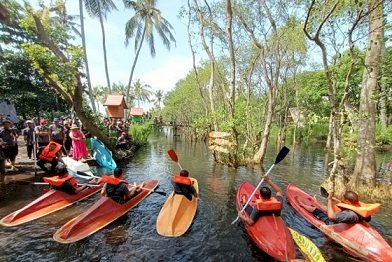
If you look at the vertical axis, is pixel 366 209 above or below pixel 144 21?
below

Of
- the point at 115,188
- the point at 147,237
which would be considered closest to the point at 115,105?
the point at 115,188

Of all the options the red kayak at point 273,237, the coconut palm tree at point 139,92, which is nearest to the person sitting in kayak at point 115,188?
the red kayak at point 273,237

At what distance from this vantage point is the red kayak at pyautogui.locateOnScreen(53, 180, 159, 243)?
6.99m

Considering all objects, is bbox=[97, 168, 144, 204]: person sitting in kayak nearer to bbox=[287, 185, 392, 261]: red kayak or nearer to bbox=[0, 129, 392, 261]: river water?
bbox=[0, 129, 392, 261]: river water

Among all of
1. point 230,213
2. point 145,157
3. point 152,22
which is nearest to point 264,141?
point 145,157

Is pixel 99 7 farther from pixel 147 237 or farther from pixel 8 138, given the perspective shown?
pixel 147 237

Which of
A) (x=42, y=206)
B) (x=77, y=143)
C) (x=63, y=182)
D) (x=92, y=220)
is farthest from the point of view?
(x=77, y=143)

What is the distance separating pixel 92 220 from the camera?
299 inches

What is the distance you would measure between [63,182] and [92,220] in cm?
200

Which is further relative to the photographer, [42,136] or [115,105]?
[115,105]

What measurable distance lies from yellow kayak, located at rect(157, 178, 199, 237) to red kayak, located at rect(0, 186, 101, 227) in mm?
2910

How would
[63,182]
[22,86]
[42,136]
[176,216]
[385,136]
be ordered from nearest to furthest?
[176,216] < [63,182] < [42,136] < [22,86] < [385,136]

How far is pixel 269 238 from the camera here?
665cm

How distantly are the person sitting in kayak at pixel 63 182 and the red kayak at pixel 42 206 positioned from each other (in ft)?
0.39
